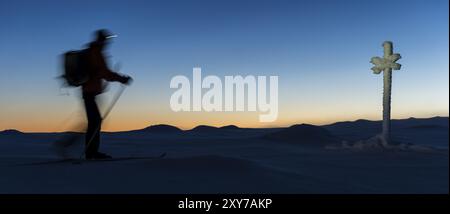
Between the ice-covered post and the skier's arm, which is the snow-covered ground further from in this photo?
the ice-covered post

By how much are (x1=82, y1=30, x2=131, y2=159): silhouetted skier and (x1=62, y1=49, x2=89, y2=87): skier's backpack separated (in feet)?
0.18

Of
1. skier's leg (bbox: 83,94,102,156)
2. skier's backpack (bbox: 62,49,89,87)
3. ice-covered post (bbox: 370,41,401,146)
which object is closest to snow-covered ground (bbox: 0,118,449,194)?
skier's leg (bbox: 83,94,102,156)

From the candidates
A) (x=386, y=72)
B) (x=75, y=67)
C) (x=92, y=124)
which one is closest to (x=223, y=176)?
(x=92, y=124)

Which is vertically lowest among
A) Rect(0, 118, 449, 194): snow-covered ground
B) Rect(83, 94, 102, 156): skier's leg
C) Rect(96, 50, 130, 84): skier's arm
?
Rect(0, 118, 449, 194): snow-covered ground

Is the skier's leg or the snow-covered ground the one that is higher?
the skier's leg

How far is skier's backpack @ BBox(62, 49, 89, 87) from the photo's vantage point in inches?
229

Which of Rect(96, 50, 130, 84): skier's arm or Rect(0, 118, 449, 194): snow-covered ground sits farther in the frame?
Rect(96, 50, 130, 84): skier's arm

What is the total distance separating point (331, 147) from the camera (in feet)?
27.8

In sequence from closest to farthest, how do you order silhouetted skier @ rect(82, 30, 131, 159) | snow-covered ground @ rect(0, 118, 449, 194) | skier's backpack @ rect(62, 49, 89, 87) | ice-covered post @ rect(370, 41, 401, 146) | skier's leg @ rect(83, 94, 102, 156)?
snow-covered ground @ rect(0, 118, 449, 194) < skier's backpack @ rect(62, 49, 89, 87) < silhouetted skier @ rect(82, 30, 131, 159) < skier's leg @ rect(83, 94, 102, 156) < ice-covered post @ rect(370, 41, 401, 146)

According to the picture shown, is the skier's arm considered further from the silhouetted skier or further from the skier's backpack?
the skier's backpack

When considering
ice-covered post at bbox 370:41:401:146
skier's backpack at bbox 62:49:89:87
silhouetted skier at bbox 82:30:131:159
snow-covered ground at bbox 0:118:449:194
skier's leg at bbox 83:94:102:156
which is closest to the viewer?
snow-covered ground at bbox 0:118:449:194

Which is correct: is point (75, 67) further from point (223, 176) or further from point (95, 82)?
point (223, 176)
